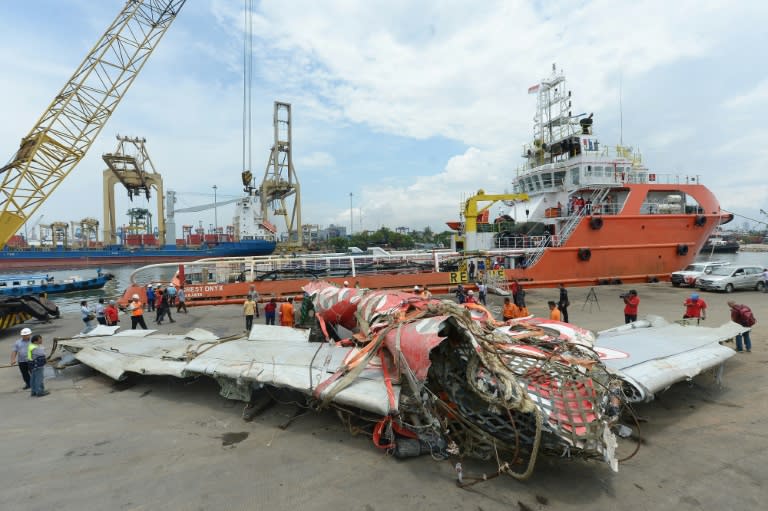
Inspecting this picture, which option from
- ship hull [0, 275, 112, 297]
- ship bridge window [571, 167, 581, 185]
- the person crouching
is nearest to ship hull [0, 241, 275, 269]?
ship hull [0, 275, 112, 297]

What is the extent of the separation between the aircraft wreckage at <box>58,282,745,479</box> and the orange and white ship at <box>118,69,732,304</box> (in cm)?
1046

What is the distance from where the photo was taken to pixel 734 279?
15.9 meters

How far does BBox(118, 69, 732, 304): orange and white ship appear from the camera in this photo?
1766 cm

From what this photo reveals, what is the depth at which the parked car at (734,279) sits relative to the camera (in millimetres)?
15875

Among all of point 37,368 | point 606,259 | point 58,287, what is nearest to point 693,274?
point 606,259

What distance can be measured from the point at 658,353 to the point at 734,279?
608 inches

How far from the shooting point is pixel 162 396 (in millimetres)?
6129

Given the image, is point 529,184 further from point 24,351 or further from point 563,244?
point 24,351

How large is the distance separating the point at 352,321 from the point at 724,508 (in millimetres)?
6510

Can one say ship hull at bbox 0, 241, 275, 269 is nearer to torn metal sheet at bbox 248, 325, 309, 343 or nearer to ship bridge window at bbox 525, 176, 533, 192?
ship bridge window at bbox 525, 176, 533, 192

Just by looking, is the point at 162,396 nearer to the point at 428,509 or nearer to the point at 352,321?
the point at 352,321

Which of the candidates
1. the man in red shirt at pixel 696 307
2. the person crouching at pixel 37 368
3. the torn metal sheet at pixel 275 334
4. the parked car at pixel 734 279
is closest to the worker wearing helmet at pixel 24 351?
the person crouching at pixel 37 368

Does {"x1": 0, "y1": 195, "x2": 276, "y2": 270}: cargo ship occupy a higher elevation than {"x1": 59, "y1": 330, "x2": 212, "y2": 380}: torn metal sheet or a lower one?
higher

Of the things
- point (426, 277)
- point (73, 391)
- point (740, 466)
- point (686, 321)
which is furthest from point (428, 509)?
point (426, 277)
